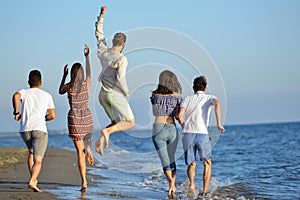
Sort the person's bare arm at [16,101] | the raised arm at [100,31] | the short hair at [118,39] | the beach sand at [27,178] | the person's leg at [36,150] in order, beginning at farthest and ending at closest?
the raised arm at [100,31] → the short hair at [118,39] → the person's leg at [36,150] → the beach sand at [27,178] → the person's bare arm at [16,101]

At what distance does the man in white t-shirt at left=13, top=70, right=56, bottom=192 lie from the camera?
28.5 feet

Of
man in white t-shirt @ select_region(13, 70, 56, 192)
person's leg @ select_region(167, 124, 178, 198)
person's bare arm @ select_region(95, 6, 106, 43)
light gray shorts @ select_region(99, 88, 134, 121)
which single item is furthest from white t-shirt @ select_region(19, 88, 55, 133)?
person's leg @ select_region(167, 124, 178, 198)

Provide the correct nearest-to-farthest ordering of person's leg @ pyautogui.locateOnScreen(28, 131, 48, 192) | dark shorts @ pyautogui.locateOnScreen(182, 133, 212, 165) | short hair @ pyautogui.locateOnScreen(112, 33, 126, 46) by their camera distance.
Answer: person's leg @ pyautogui.locateOnScreen(28, 131, 48, 192) → short hair @ pyautogui.locateOnScreen(112, 33, 126, 46) → dark shorts @ pyautogui.locateOnScreen(182, 133, 212, 165)

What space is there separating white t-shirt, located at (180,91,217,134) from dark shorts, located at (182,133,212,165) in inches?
3.6

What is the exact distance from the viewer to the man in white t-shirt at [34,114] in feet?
28.5

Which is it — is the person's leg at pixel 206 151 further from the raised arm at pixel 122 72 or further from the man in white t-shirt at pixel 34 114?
the man in white t-shirt at pixel 34 114

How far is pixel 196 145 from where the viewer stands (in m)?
9.43

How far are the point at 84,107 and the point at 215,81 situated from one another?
8.06 feet

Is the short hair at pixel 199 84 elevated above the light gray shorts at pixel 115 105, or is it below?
above

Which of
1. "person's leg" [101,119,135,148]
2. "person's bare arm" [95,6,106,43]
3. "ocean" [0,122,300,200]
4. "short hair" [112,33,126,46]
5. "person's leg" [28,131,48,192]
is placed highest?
"person's bare arm" [95,6,106,43]

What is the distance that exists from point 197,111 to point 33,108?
9.13ft

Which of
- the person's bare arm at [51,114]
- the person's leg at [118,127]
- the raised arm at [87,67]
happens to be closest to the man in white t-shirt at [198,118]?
the person's leg at [118,127]

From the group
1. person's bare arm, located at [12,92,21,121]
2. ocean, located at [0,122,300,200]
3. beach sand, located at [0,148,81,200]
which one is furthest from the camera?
ocean, located at [0,122,300,200]

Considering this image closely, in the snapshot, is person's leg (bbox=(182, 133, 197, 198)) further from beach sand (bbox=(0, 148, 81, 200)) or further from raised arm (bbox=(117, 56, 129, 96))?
beach sand (bbox=(0, 148, 81, 200))
